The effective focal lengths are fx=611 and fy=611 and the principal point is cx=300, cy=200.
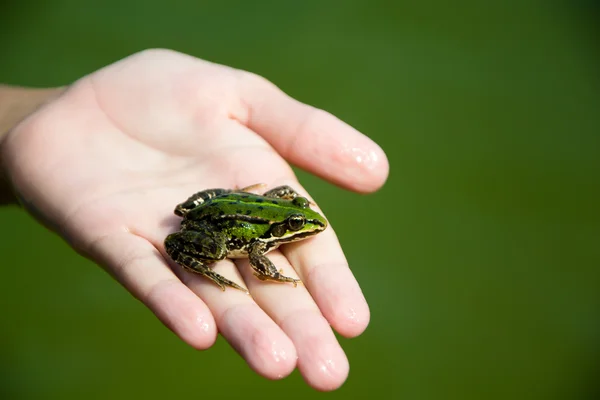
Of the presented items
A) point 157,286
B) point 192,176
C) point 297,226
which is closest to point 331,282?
point 297,226

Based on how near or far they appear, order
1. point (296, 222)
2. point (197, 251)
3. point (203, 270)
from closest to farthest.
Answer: point (203, 270) < point (197, 251) < point (296, 222)

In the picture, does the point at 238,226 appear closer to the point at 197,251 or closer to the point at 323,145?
the point at 197,251

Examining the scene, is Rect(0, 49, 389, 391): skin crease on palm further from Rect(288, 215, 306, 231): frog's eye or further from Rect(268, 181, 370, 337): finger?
Rect(288, 215, 306, 231): frog's eye

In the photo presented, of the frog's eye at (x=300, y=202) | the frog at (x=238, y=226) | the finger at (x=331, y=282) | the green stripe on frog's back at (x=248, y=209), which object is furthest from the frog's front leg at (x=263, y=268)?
the frog's eye at (x=300, y=202)

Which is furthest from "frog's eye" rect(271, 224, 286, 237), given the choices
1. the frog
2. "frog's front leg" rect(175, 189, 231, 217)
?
"frog's front leg" rect(175, 189, 231, 217)

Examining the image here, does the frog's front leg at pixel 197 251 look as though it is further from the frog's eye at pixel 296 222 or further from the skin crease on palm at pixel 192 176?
the frog's eye at pixel 296 222

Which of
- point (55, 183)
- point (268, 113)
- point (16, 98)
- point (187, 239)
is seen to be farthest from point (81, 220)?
point (16, 98)
